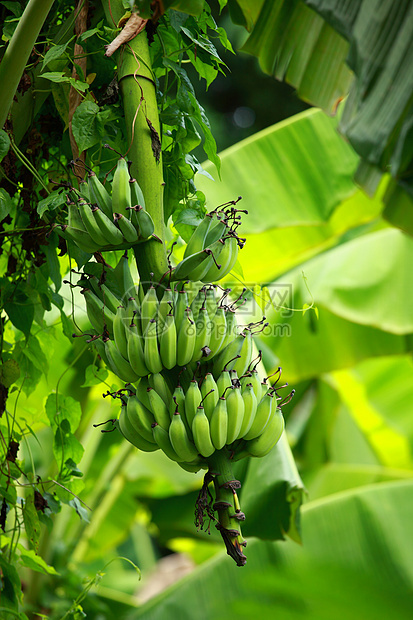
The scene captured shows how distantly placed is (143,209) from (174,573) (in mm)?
5234

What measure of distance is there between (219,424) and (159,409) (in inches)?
3.7

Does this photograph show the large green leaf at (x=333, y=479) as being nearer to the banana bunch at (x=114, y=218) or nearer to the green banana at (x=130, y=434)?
the green banana at (x=130, y=434)

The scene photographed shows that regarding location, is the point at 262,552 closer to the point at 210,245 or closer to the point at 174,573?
the point at 210,245

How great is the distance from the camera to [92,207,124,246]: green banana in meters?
0.84

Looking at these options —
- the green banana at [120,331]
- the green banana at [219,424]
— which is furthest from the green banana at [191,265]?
the green banana at [219,424]

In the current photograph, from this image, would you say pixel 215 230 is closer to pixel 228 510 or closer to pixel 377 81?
pixel 377 81

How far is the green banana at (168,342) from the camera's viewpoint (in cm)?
83

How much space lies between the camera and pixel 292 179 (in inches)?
88.2

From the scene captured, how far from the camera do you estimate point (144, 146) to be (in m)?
0.88

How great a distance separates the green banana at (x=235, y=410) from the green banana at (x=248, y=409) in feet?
0.05

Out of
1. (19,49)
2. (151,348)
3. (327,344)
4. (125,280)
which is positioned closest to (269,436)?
(151,348)

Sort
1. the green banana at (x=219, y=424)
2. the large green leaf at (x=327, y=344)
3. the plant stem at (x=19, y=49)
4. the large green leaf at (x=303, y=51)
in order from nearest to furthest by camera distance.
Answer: the green banana at (x=219, y=424) → the plant stem at (x=19, y=49) → the large green leaf at (x=303, y=51) → the large green leaf at (x=327, y=344)

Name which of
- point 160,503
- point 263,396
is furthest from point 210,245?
point 160,503

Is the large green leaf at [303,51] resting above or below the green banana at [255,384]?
above
